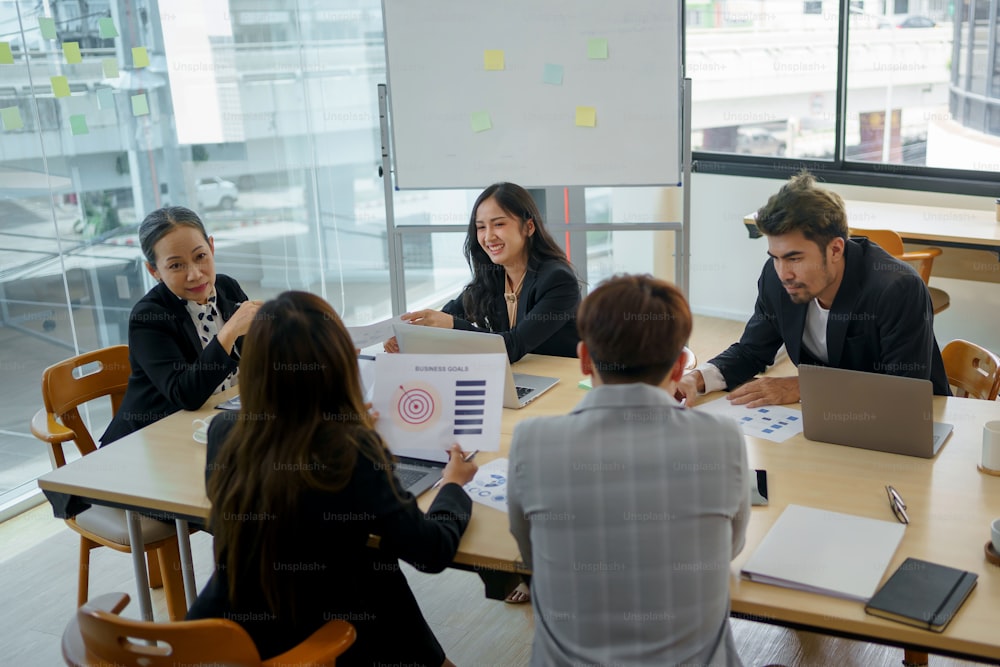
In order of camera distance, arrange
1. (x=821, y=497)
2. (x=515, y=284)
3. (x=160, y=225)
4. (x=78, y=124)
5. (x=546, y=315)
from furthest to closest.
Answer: (x=78, y=124)
(x=515, y=284)
(x=546, y=315)
(x=160, y=225)
(x=821, y=497)

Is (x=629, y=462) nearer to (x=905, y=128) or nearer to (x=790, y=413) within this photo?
(x=790, y=413)

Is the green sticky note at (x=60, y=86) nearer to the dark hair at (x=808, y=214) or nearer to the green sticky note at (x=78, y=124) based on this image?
the green sticky note at (x=78, y=124)

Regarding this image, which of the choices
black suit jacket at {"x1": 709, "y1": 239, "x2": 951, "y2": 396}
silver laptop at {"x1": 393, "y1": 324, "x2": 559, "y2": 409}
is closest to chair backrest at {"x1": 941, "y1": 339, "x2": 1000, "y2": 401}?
black suit jacket at {"x1": 709, "y1": 239, "x2": 951, "y2": 396}

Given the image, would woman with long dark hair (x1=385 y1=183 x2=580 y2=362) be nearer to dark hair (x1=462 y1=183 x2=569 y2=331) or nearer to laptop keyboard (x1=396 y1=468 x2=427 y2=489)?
dark hair (x1=462 y1=183 x2=569 y2=331)

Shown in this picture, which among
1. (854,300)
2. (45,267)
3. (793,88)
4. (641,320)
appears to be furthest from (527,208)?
(793,88)

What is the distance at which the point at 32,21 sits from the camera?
3.73m

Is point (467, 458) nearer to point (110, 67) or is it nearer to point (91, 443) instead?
point (91, 443)

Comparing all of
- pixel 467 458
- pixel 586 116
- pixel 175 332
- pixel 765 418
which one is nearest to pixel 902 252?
pixel 586 116

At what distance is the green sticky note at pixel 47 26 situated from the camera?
12.3 feet

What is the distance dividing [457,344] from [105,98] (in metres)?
2.32

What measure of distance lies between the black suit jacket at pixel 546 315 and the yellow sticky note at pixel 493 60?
1.21 m

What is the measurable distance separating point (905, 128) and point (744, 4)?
1131 mm

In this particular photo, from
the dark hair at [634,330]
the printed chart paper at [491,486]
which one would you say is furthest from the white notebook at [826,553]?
the printed chart paper at [491,486]

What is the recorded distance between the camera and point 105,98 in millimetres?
4035
